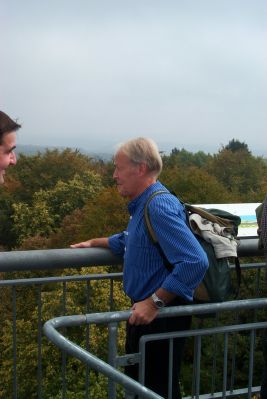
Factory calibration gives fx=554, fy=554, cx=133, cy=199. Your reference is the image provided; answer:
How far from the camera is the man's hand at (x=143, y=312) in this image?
2.58m

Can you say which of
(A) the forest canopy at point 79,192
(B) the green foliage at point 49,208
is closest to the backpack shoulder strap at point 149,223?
(A) the forest canopy at point 79,192

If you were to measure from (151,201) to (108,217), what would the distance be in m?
37.4

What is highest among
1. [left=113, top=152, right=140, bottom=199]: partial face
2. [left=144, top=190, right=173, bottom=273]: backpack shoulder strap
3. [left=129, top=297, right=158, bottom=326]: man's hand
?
[left=113, top=152, right=140, bottom=199]: partial face

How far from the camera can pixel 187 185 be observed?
142 ft

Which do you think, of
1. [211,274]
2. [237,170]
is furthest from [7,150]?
[237,170]

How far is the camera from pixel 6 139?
96.7 inches

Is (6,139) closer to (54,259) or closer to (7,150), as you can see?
(7,150)

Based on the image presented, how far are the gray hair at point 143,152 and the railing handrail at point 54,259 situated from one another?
25.9 inches

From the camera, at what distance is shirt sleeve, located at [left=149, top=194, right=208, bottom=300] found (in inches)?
104

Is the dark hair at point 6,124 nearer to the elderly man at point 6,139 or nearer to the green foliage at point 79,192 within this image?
the elderly man at point 6,139

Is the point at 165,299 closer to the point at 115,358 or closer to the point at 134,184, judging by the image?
the point at 115,358

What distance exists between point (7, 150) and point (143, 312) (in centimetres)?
98

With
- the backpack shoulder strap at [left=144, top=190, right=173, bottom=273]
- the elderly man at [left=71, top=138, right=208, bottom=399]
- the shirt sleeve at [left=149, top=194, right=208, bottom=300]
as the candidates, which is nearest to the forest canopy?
the elderly man at [left=71, top=138, right=208, bottom=399]

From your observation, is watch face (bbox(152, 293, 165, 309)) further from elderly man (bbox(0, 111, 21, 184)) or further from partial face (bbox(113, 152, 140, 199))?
elderly man (bbox(0, 111, 21, 184))
